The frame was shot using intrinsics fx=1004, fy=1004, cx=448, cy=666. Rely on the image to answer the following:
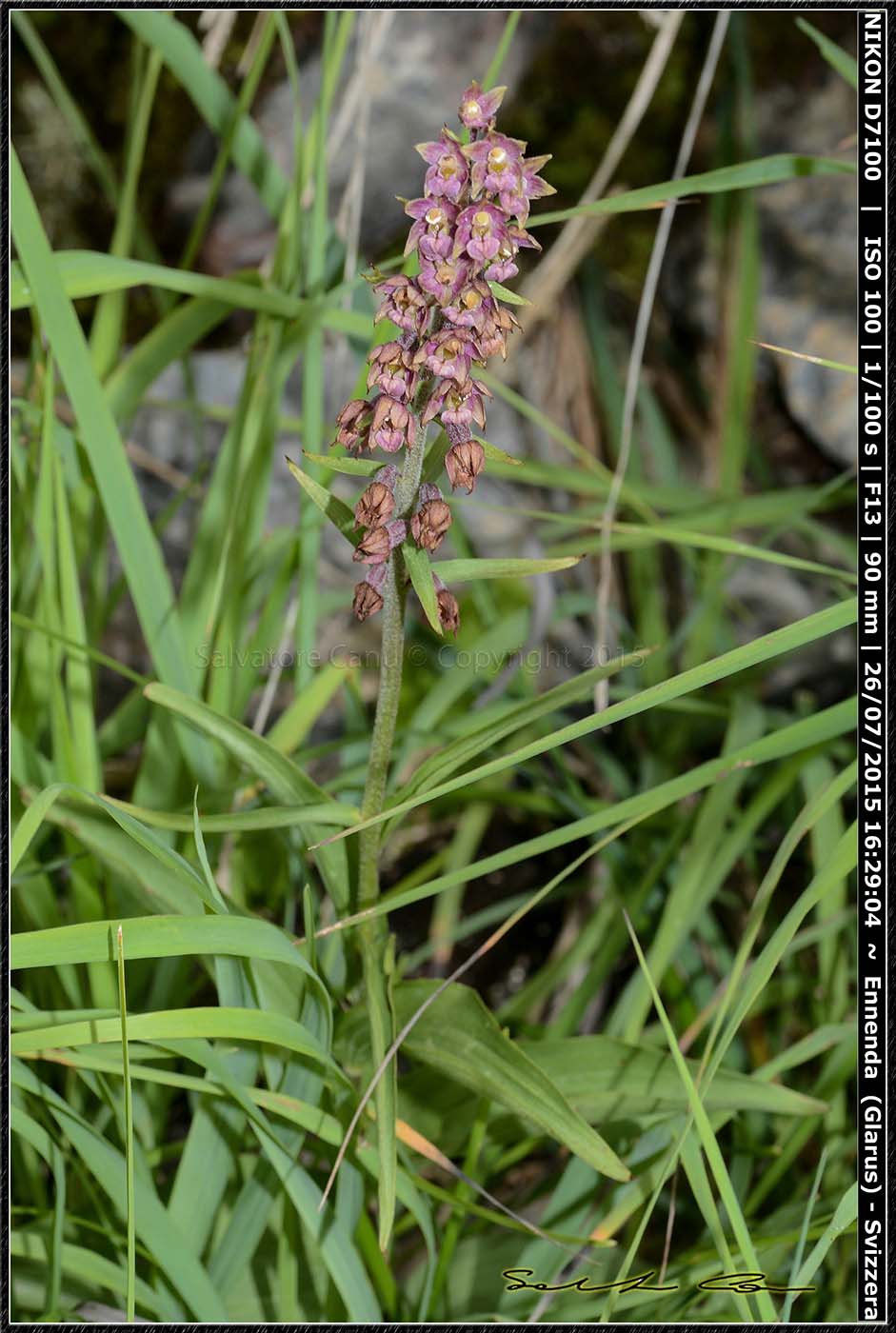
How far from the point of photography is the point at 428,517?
71cm

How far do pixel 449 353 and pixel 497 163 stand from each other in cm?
12

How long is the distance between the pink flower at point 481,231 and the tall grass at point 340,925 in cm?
16

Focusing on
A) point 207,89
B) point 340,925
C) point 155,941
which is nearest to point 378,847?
point 340,925

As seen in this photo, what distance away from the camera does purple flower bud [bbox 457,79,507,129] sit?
2.10 feet

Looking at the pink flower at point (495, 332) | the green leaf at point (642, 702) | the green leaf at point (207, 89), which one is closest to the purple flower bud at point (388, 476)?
the pink flower at point (495, 332)

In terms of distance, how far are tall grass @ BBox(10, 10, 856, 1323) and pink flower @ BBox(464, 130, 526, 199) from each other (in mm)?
194

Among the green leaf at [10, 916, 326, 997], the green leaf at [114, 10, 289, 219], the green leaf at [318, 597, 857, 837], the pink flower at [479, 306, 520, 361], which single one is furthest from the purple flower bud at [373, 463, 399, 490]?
the green leaf at [114, 10, 289, 219]

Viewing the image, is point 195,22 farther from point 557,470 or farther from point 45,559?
point 45,559

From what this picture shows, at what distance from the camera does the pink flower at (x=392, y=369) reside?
2.24ft

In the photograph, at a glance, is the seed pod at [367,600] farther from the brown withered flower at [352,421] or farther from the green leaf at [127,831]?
the green leaf at [127,831]

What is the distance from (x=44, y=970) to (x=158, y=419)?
40.4 inches

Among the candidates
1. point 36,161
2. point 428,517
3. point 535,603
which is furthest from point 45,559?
point 36,161

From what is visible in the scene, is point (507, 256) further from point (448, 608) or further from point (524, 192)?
point (448, 608)
